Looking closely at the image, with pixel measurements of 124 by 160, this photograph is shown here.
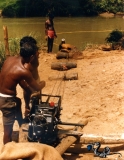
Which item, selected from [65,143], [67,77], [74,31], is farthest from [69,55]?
[74,31]

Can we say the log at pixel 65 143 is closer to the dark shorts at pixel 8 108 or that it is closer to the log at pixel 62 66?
the dark shorts at pixel 8 108

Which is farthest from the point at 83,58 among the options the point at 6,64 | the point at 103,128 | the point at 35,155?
the point at 35,155

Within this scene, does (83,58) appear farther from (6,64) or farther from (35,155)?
(35,155)

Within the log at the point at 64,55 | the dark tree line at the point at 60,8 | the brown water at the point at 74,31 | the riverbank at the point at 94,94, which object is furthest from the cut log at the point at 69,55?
the dark tree line at the point at 60,8

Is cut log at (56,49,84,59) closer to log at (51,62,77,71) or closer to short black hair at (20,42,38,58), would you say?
log at (51,62,77,71)

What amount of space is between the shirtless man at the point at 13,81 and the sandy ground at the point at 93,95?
970mm

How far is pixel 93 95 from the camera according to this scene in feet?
22.1

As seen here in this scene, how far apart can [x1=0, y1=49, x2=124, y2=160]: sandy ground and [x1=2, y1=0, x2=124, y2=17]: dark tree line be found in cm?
2317

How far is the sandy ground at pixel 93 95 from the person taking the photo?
5.13 m

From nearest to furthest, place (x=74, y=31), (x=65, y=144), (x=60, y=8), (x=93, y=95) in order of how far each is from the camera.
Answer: (x=65, y=144) < (x=93, y=95) < (x=74, y=31) < (x=60, y=8)

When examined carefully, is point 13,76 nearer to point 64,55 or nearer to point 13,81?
point 13,81

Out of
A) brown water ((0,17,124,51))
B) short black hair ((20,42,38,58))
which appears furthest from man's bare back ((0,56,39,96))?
brown water ((0,17,124,51))

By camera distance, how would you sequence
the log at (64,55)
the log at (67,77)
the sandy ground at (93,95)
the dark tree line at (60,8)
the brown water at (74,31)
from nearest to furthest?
the sandy ground at (93,95), the log at (67,77), the log at (64,55), the brown water at (74,31), the dark tree line at (60,8)

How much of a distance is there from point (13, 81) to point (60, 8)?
29246 mm
